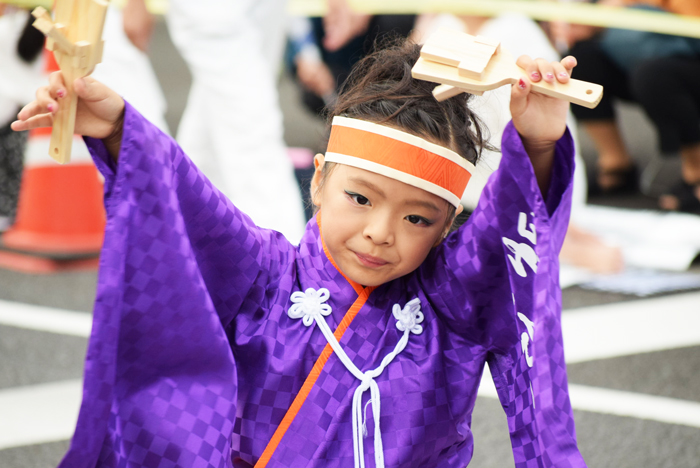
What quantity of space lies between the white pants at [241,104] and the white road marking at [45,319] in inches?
25.2

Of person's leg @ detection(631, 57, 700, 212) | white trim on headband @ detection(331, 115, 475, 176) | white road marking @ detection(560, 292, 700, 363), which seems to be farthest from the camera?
person's leg @ detection(631, 57, 700, 212)

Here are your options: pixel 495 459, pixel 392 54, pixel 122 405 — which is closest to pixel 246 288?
pixel 122 405

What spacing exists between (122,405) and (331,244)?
1.17ft

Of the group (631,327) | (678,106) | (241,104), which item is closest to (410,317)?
(631,327)

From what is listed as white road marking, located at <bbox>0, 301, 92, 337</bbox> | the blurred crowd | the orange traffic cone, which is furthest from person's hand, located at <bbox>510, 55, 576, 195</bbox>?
the orange traffic cone

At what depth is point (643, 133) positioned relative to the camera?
5379 millimetres

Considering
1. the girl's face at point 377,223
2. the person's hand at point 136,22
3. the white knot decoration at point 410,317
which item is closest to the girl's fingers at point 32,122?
the girl's face at point 377,223

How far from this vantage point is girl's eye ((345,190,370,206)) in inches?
45.3

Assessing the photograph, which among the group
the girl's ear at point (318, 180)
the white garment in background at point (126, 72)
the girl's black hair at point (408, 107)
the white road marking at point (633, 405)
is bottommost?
the white road marking at point (633, 405)

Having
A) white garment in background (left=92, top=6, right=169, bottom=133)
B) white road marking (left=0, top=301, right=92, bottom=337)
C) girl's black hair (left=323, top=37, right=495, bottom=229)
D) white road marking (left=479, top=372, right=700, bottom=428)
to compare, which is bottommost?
white road marking (left=0, top=301, right=92, bottom=337)

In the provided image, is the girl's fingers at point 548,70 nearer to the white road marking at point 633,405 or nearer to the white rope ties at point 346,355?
the white rope ties at point 346,355

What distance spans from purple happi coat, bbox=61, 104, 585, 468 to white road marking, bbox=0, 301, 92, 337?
49.8 inches

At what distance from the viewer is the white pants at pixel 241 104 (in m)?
2.71

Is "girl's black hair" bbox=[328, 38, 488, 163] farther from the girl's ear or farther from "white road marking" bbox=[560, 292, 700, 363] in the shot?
"white road marking" bbox=[560, 292, 700, 363]
